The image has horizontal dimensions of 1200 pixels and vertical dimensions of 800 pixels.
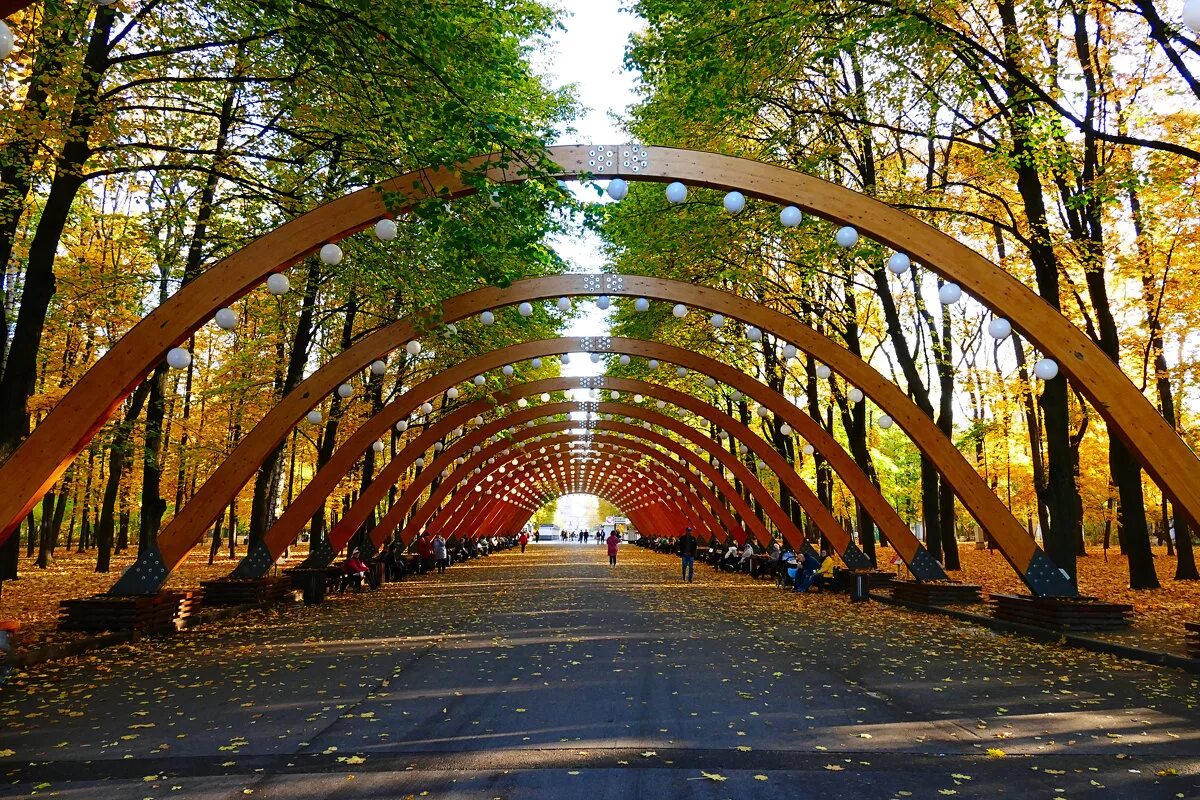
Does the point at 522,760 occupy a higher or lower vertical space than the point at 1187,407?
lower

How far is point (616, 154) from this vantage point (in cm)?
1050

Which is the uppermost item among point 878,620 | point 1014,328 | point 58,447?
point 1014,328

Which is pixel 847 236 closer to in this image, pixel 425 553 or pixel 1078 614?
pixel 1078 614

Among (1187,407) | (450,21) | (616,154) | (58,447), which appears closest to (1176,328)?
(1187,407)

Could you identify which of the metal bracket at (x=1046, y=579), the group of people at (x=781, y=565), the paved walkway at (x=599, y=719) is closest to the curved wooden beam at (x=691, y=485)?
the group of people at (x=781, y=565)

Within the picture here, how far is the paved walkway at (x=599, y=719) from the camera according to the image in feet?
15.4

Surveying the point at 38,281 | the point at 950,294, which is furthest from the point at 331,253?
the point at 950,294

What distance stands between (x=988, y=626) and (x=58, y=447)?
42.3ft

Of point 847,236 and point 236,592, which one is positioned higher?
point 847,236

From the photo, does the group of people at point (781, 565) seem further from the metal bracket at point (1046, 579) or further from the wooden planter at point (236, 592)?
the wooden planter at point (236, 592)

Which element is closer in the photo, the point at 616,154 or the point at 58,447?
the point at 58,447

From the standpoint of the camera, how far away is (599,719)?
627 centimetres

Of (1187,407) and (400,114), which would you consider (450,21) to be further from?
(1187,407)

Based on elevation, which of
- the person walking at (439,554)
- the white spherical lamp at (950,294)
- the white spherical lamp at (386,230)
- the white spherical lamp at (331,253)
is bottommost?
the person walking at (439,554)
